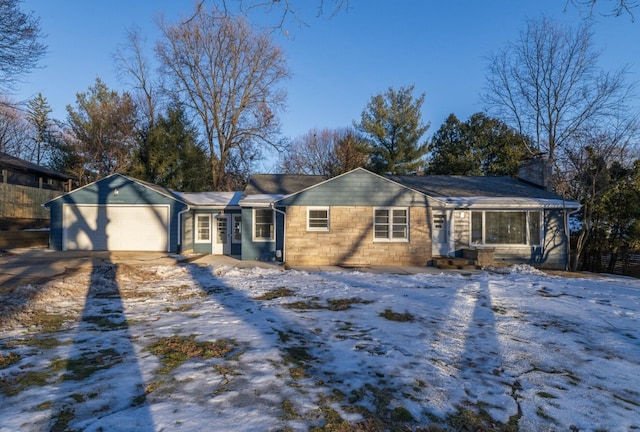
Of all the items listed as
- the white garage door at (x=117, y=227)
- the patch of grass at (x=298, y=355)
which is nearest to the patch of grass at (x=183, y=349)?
the patch of grass at (x=298, y=355)

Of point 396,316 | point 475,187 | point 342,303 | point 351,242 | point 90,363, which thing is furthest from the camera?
point 475,187

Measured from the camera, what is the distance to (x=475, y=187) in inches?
644

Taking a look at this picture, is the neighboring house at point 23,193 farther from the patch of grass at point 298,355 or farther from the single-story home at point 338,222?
the patch of grass at point 298,355

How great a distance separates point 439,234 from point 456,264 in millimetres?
1636

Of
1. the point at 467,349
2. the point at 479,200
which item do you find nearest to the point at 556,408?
the point at 467,349

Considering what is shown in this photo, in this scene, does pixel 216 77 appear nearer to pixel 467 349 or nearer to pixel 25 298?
pixel 25 298

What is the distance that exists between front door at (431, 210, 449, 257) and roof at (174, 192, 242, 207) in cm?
815

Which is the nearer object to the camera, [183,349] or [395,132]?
[183,349]

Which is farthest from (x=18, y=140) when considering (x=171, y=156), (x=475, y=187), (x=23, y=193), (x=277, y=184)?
(x=475, y=187)

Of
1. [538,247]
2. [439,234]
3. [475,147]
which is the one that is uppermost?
[475,147]

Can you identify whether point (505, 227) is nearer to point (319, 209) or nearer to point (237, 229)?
point (319, 209)

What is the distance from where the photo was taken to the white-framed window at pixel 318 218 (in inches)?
524

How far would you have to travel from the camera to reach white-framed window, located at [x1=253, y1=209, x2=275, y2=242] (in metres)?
14.2

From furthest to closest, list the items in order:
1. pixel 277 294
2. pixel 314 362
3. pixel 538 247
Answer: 1. pixel 538 247
2. pixel 277 294
3. pixel 314 362
